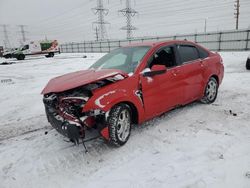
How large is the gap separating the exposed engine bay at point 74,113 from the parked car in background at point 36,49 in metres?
29.4

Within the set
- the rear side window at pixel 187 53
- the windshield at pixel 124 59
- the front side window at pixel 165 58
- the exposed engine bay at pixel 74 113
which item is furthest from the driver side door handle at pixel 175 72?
the exposed engine bay at pixel 74 113

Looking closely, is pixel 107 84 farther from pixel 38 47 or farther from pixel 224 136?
pixel 38 47

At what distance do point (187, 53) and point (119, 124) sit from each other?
7.78 feet

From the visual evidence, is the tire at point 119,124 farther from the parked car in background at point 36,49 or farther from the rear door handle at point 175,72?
the parked car in background at point 36,49

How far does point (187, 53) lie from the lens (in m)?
4.62

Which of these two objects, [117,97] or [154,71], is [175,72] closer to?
[154,71]

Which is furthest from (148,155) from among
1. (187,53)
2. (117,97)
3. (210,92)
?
(210,92)

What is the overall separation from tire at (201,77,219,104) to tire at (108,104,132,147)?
2.54 m

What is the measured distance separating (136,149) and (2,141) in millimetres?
2518

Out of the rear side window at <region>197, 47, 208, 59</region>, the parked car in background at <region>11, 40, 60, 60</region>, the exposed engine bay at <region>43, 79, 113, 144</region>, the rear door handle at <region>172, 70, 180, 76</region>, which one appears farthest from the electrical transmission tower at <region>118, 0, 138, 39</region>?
the exposed engine bay at <region>43, 79, 113, 144</region>

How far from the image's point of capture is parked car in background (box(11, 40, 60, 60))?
29359mm

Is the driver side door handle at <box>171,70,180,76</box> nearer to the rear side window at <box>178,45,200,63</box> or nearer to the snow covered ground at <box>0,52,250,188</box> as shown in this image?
the rear side window at <box>178,45,200,63</box>

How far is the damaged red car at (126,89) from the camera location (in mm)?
3031

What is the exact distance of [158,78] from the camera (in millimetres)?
3770
